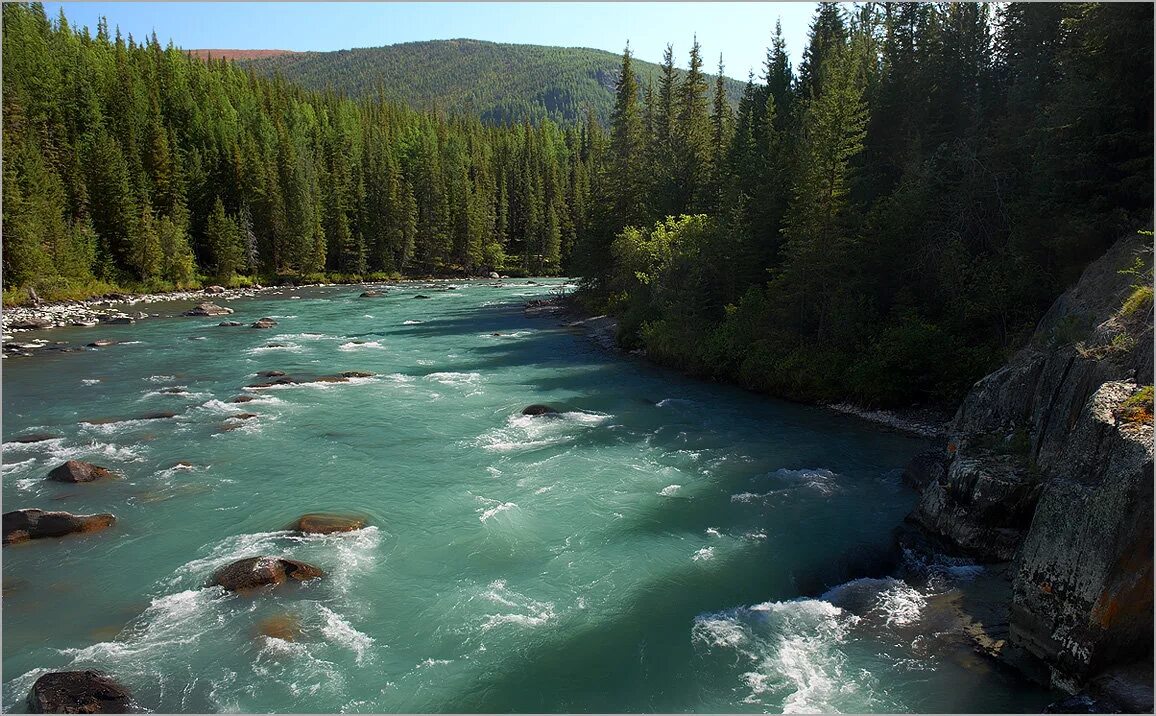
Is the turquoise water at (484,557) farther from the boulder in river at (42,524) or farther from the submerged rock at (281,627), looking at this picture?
the boulder in river at (42,524)

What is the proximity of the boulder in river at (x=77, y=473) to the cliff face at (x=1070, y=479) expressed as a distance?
22.0 meters

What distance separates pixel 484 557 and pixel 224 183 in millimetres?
86740

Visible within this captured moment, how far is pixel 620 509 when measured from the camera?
18.3 meters

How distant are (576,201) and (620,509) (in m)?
98.4

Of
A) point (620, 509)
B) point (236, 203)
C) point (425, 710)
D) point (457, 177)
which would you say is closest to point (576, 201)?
point (457, 177)

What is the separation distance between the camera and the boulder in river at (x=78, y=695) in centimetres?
1041

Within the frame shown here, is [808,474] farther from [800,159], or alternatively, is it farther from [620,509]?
[800,159]

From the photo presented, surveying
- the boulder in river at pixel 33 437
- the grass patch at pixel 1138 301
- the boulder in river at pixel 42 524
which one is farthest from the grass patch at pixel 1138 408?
the boulder in river at pixel 33 437

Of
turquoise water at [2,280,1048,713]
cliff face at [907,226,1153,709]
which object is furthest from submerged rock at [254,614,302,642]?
cliff face at [907,226,1153,709]

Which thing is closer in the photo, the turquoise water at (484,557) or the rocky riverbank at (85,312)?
the turquoise water at (484,557)

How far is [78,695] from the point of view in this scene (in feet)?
34.9

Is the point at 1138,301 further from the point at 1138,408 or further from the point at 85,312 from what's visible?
the point at 85,312

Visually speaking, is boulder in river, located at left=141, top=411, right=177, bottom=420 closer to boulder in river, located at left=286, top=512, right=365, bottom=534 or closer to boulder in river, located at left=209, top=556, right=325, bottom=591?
boulder in river, located at left=286, top=512, right=365, bottom=534

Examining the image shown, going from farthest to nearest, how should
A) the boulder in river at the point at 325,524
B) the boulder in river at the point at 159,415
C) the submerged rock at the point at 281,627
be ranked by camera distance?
the boulder in river at the point at 159,415
the boulder in river at the point at 325,524
the submerged rock at the point at 281,627
